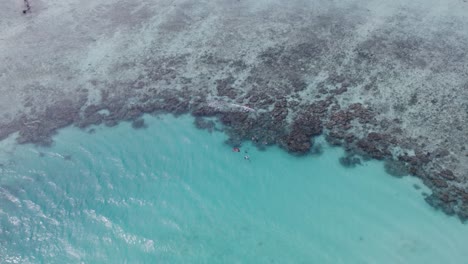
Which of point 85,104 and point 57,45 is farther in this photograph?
point 57,45

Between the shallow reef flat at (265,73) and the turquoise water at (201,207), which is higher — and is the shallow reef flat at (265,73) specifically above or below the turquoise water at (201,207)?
above

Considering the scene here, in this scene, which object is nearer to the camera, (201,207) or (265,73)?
(201,207)

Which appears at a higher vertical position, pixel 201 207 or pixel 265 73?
pixel 265 73

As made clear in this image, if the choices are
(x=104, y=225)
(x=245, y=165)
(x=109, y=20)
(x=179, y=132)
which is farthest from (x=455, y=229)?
(x=109, y=20)

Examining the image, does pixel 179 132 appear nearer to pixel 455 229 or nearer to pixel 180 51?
pixel 180 51

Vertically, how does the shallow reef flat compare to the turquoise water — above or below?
above
